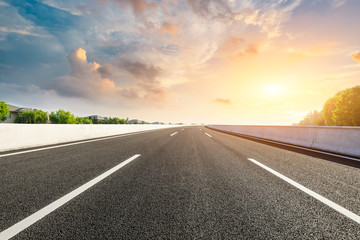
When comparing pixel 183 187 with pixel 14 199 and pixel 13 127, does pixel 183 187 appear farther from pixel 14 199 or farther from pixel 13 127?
pixel 13 127

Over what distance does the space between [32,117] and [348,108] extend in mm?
114043

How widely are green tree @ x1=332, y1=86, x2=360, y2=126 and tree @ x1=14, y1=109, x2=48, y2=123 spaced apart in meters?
112

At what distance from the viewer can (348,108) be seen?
46406mm

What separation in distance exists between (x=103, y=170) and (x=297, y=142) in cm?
1019

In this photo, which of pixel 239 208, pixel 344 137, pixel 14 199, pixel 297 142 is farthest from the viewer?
pixel 297 142

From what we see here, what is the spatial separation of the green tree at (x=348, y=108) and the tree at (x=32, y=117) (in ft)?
368

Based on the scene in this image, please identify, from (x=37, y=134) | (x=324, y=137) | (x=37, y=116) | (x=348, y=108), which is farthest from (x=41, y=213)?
(x=37, y=116)

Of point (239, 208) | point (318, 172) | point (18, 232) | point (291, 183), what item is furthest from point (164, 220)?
point (318, 172)

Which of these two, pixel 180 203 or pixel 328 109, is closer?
pixel 180 203

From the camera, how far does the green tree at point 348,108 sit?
Answer: 147 ft

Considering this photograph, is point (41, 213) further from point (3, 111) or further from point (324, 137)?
point (3, 111)

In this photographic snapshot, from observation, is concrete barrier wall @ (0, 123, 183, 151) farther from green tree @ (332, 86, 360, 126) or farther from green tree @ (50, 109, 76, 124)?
green tree @ (50, 109, 76, 124)

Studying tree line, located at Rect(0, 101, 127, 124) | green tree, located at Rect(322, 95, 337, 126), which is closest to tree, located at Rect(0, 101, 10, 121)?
tree line, located at Rect(0, 101, 127, 124)

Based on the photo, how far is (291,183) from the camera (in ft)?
11.3
